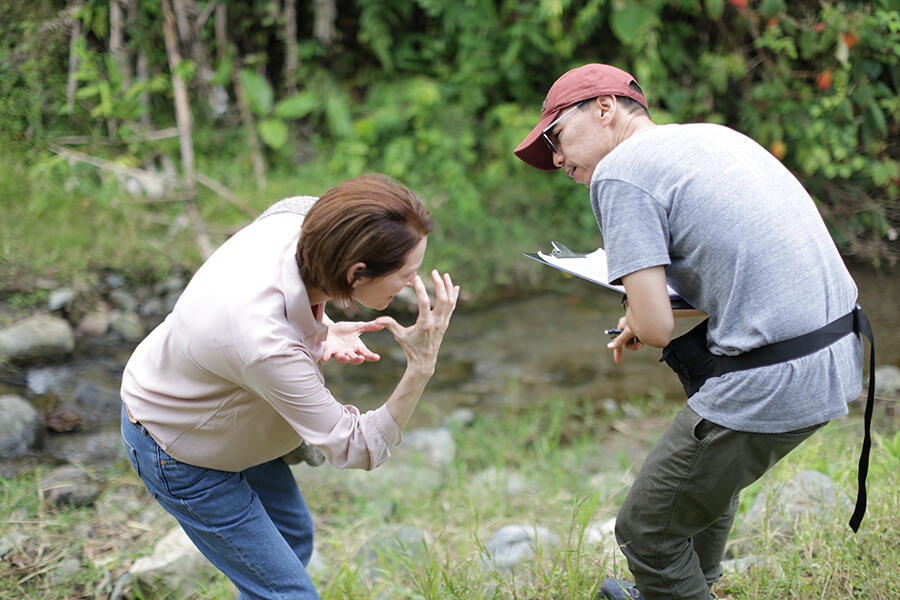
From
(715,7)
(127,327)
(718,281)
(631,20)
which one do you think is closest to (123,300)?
(127,327)

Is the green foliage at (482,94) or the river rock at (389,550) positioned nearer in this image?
the river rock at (389,550)

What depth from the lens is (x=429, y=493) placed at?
3.61 m

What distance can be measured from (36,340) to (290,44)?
369cm

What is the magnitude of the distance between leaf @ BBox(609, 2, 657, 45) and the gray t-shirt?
4879mm

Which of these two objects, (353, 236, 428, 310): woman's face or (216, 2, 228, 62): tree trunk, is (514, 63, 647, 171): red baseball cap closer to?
(353, 236, 428, 310): woman's face

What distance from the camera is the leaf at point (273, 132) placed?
6.60 meters

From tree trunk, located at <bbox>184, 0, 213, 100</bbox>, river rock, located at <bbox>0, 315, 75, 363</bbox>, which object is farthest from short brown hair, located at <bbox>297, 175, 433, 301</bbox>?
tree trunk, located at <bbox>184, 0, 213, 100</bbox>

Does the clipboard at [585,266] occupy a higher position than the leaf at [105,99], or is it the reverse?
the clipboard at [585,266]

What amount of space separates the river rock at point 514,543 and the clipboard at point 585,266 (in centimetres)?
116

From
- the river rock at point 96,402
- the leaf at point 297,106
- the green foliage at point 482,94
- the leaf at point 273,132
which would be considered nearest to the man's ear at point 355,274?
the river rock at point 96,402

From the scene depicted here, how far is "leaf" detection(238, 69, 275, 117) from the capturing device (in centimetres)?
678

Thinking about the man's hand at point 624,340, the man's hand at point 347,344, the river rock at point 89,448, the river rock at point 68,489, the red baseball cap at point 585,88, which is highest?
the red baseball cap at point 585,88

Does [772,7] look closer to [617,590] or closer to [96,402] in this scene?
[617,590]

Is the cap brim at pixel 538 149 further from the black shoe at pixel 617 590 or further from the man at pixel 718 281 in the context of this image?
the black shoe at pixel 617 590
